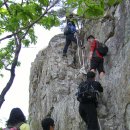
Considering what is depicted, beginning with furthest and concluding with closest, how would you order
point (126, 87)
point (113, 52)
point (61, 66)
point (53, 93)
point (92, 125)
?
1. point (61, 66)
2. point (53, 93)
3. point (113, 52)
4. point (126, 87)
5. point (92, 125)

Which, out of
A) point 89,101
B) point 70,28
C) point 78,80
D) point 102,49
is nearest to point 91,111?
point 89,101

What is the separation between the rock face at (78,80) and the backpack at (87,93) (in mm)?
1404

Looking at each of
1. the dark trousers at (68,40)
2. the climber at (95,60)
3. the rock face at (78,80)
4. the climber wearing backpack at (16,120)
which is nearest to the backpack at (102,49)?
the climber at (95,60)

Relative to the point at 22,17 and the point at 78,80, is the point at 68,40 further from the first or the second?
the point at 22,17

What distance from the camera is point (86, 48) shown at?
20.0 meters

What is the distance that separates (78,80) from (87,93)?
5.54 metres

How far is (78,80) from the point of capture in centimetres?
1805

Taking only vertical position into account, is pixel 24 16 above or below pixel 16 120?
above

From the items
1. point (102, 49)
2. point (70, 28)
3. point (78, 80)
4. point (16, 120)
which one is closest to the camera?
point (16, 120)

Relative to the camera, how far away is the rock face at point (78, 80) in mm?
13930

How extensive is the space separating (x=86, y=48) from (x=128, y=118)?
297 inches

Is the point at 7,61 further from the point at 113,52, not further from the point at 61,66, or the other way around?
the point at 61,66

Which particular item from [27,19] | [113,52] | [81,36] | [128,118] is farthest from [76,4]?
[81,36]

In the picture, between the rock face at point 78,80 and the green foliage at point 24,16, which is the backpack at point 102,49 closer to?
the rock face at point 78,80
